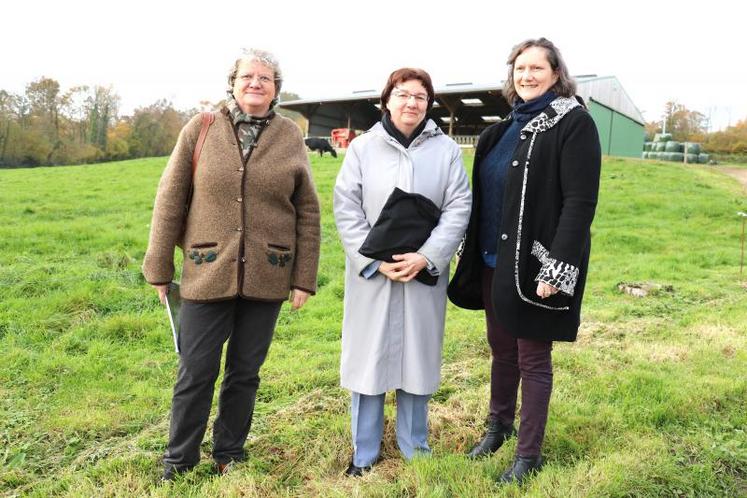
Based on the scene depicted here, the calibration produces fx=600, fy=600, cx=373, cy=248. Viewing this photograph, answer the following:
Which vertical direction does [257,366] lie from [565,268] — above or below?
below

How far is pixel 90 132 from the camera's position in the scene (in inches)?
1715

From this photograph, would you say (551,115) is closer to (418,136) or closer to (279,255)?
(418,136)

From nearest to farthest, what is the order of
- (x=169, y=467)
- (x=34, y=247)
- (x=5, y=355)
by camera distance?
(x=169, y=467), (x=5, y=355), (x=34, y=247)

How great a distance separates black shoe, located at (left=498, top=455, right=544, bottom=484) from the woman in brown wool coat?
4.34 ft

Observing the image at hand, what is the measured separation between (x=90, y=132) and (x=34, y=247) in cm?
3932

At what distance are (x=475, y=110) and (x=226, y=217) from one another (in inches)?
1204

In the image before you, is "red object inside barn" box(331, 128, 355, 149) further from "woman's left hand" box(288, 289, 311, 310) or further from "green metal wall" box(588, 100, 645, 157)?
"woman's left hand" box(288, 289, 311, 310)

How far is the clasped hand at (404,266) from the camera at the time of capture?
2887 mm

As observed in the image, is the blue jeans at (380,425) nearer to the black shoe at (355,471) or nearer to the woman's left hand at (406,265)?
the black shoe at (355,471)

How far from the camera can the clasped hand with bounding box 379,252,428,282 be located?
289 cm

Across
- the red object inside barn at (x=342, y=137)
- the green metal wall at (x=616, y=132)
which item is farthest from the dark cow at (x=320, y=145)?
the green metal wall at (x=616, y=132)

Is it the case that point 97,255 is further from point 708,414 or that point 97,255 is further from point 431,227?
point 708,414

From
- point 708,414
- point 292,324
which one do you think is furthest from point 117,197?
point 708,414

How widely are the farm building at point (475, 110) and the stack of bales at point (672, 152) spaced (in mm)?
3546
